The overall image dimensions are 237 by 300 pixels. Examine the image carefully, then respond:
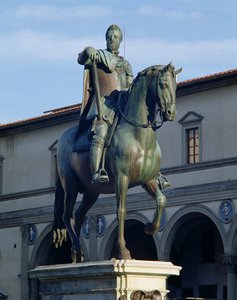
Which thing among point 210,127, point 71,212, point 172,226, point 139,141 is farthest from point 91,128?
point 172,226

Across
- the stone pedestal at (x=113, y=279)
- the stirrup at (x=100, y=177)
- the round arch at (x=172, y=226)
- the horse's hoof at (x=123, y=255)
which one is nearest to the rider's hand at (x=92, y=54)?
the stirrup at (x=100, y=177)

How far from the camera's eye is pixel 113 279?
51.1 feet

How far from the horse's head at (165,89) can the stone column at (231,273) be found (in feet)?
88.0

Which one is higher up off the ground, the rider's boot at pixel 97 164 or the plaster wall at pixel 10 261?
the plaster wall at pixel 10 261

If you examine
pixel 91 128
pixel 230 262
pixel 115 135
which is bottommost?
pixel 115 135

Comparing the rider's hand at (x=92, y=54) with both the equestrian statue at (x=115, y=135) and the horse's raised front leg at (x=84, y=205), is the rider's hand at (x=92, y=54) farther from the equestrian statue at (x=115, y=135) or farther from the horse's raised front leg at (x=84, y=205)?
the horse's raised front leg at (x=84, y=205)

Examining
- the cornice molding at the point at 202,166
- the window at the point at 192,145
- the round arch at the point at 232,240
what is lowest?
the round arch at the point at 232,240

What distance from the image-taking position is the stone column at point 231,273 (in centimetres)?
4209

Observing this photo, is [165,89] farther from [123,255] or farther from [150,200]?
[150,200]

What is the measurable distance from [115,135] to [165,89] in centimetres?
103

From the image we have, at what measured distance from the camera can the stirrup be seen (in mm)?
15914

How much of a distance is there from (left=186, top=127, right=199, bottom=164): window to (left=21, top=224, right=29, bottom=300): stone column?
10.5 meters

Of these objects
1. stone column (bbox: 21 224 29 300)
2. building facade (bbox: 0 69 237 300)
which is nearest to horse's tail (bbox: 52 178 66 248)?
building facade (bbox: 0 69 237 300)

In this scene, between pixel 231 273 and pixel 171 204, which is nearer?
pixel 231 273
